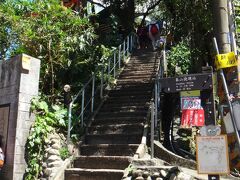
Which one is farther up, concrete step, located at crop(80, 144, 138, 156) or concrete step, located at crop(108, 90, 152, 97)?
concrete step, located at crop(108, 90, 152, 97)

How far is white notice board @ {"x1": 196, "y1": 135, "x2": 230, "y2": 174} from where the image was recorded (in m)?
6.03

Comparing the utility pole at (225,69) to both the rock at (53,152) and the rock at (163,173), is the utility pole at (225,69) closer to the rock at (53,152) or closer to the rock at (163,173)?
the rock at (163,173)

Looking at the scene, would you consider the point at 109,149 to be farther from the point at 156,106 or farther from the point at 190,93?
the point at 190,93

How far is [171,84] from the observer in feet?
23.9

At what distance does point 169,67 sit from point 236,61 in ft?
28.1

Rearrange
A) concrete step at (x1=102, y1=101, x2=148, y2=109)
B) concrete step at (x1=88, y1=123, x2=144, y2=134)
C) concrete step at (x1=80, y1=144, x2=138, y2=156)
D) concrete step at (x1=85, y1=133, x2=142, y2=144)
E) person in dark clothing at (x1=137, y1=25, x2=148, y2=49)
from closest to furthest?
concrete step at (x1=80, y1=144, x2=138, y2=156), concrete step at (x1=85, y1=133, x2=142, y2=144), concrete step at (x1=88, y1=123, x2=144, y2=134), concrete step at (x1=102, y1=101, x2=148, y2=109), person in dark clothing at (x1=137, y1=25, x2=148, y2=49)

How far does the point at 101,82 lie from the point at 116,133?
8.81 ft

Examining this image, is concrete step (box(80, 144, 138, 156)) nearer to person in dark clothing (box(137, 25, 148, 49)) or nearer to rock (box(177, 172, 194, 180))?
rock (box(177, 172, 194, 180))

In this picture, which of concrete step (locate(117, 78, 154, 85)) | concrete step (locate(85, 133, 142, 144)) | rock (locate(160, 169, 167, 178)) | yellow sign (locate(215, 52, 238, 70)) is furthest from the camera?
concrete step (locate(117, 78, 154, 85))

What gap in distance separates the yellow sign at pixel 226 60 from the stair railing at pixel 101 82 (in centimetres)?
427

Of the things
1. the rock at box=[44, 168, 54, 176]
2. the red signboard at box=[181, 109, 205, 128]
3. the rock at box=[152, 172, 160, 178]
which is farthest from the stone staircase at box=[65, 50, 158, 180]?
the red signboard at box=[181, 109, 205, 128]

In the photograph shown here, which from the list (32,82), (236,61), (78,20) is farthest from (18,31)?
(236,61)

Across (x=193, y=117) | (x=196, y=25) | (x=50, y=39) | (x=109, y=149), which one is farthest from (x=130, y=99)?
(x=193, y=117)

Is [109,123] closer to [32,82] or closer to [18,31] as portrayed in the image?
[32,82]
